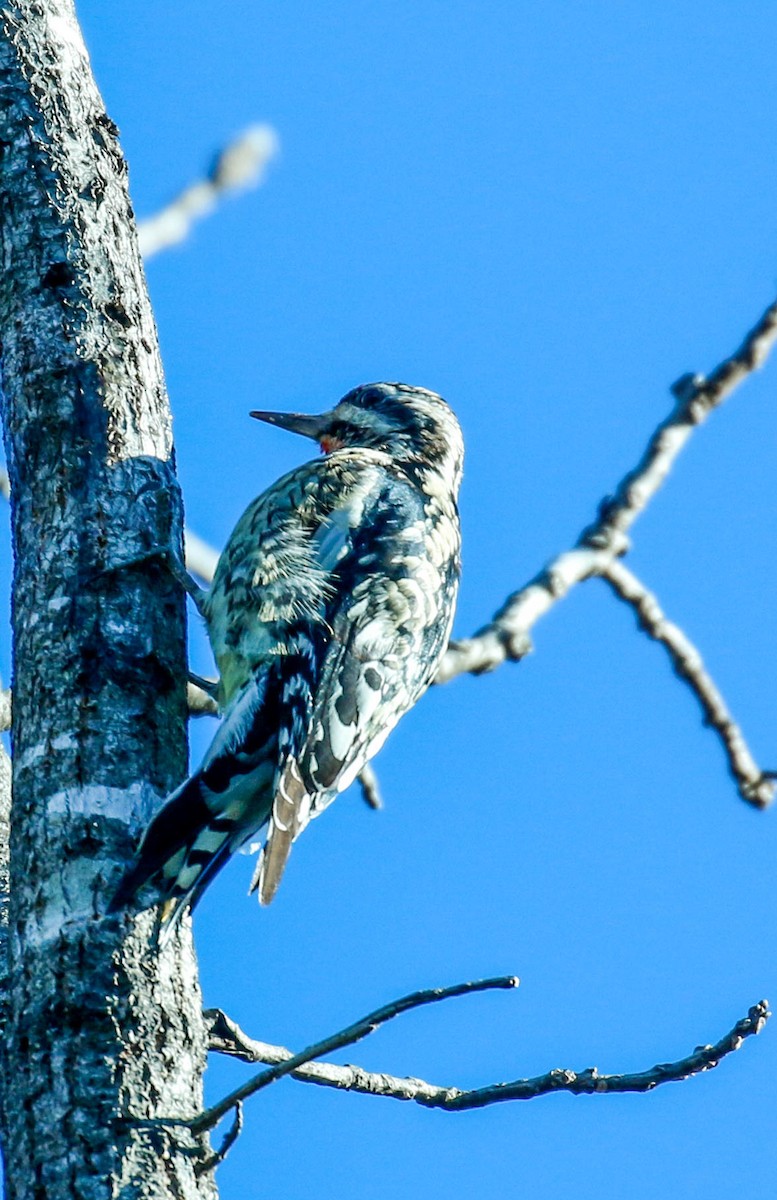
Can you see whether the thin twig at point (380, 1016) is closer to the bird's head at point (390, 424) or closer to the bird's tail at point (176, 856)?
the bird's tail at point (176, 856)

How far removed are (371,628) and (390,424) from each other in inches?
46.9

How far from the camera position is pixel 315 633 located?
3.79 meters

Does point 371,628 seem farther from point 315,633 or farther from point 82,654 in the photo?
point 82,654

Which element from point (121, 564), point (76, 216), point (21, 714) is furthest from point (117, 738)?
point (76, 216)

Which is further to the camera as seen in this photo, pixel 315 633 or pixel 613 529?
pixel 613 529

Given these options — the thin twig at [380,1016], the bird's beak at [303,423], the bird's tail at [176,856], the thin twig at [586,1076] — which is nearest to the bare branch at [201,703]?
the bird's tail at [176,856]

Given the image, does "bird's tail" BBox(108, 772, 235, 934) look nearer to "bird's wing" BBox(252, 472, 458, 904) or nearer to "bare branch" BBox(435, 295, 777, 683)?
"bird's wing" BBox(252, 472, 458, 904)

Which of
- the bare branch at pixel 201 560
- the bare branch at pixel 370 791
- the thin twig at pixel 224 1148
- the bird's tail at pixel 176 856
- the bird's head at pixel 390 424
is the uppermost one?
the bird's head at pixel 390 424

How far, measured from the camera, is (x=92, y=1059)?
242 centimetres

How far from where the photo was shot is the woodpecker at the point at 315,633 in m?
3.33

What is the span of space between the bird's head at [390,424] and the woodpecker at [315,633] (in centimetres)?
20

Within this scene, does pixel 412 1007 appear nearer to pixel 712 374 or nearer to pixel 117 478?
pixel 117 478

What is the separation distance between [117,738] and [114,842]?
22cm

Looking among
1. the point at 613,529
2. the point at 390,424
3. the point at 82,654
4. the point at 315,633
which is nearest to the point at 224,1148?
the point at 82,654
